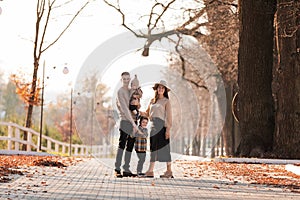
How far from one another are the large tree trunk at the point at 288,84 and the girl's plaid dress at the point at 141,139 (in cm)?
906

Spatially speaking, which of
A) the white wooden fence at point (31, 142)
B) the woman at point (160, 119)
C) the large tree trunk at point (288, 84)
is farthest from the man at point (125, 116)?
the white wooden fence at point (31, 142)

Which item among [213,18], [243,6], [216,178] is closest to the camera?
[216,178]

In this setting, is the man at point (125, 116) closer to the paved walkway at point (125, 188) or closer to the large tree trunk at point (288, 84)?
the paved walkway at point (125, 188)

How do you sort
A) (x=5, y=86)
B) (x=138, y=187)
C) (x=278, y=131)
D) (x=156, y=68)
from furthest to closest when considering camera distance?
(x=5, y=86), (x=278, y=131), (x=156, y=68), (x=138, y=187)

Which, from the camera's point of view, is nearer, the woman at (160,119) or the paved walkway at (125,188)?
the paved walkway at (125,188)

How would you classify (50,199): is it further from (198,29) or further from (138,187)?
(198,29)

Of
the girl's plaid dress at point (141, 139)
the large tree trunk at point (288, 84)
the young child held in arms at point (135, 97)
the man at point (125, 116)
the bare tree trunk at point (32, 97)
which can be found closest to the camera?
the man at point (125, 116)

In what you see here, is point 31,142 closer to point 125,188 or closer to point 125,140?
point 125,140

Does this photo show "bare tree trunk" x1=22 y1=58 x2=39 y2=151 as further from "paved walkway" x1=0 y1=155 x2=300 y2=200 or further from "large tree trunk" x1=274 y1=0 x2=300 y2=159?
"paved walkway" x1=0 y1=155 x2=300 y2=200

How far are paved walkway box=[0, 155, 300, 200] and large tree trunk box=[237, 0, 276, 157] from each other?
29.6 ft

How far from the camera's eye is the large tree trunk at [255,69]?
2372 centimetres

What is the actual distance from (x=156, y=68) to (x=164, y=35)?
16041 mm

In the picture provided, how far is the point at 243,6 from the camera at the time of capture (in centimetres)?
2420

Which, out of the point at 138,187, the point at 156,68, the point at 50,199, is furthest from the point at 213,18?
the point at 50,199
